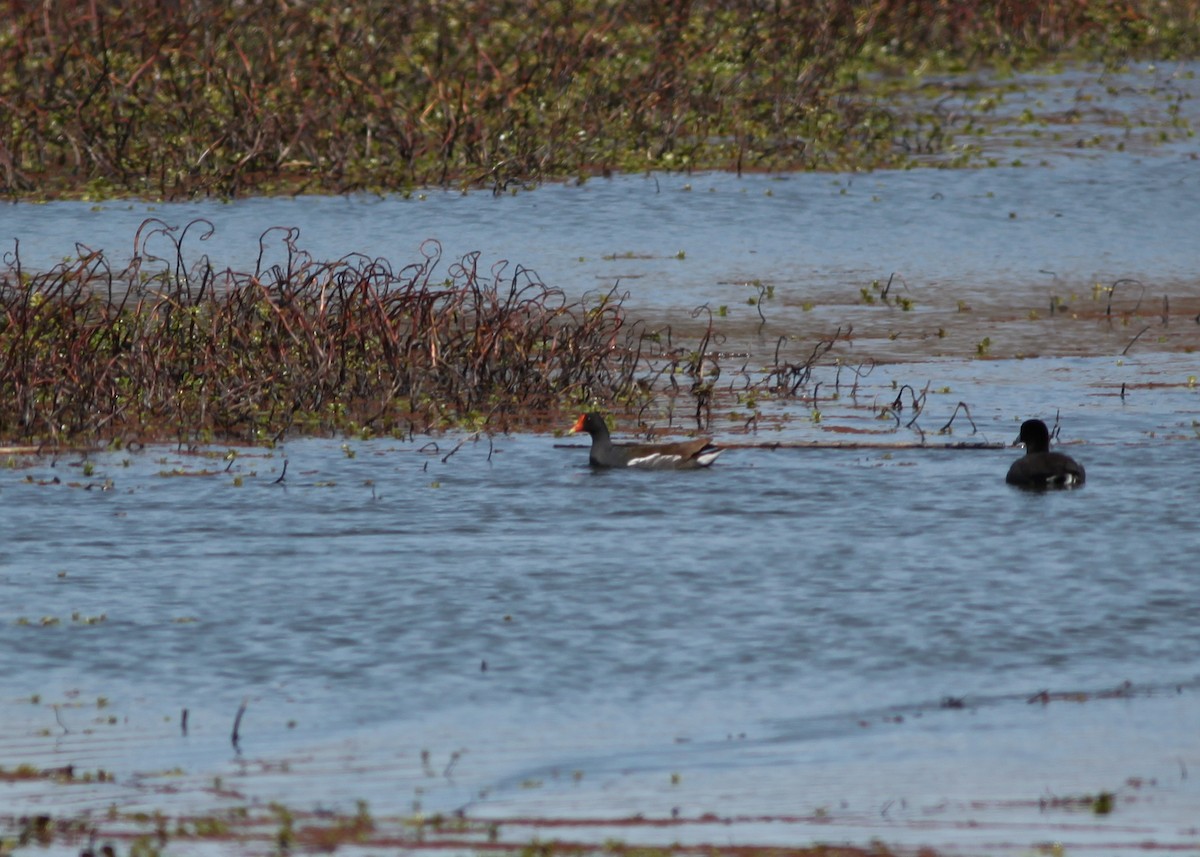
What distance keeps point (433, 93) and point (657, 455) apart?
1556cm

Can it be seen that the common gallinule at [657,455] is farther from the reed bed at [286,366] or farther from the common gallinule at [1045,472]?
the common gallinule at [1045,472]

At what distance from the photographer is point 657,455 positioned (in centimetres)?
1530

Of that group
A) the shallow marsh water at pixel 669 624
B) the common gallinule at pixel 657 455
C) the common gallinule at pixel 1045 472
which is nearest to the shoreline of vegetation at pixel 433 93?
the shallow marsh water at pixel 669 624

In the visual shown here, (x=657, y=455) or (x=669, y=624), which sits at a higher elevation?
(x=657, y=455)

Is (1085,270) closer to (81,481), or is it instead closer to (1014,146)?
(1014,146)

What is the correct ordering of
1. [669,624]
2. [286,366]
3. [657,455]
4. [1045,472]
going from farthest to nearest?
[286,366], [657,455], [1045,472], [669,624]

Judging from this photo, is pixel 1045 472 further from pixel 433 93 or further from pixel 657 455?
pixel 433 93

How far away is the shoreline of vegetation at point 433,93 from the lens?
27469mm

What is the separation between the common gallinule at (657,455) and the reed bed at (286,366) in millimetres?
1589

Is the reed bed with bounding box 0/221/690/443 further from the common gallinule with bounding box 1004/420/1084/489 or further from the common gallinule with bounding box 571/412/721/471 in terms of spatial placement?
the common gallinule with bounding box 1004/420/1084/489

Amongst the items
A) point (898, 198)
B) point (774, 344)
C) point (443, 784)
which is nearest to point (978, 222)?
point (898, 198)

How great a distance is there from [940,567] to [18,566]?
526 cm

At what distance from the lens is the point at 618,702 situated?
10.3 metres

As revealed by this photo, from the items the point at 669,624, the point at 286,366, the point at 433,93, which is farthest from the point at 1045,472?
the point at 433,93
